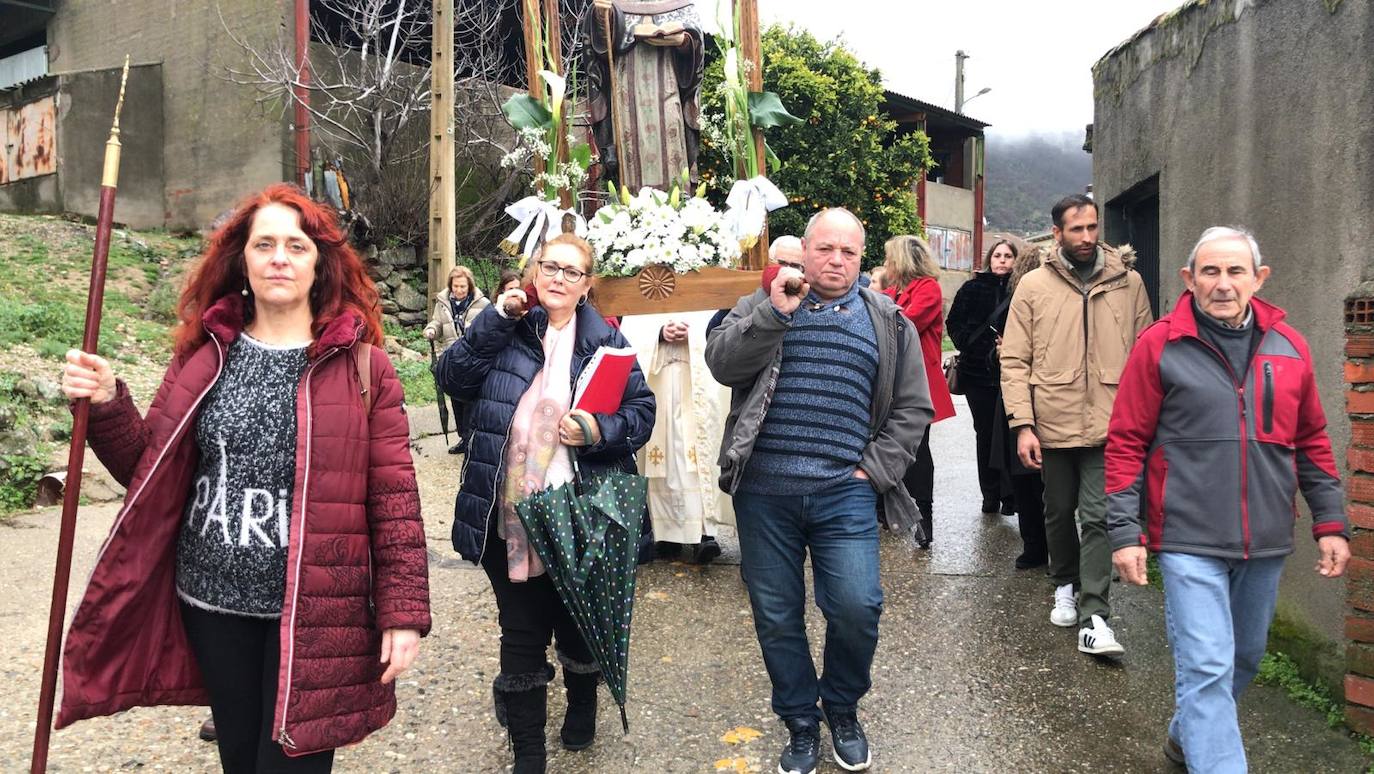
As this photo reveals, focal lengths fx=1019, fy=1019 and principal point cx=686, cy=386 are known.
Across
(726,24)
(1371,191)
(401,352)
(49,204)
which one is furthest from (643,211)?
(49,204)

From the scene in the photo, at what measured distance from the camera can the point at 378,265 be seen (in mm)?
16703

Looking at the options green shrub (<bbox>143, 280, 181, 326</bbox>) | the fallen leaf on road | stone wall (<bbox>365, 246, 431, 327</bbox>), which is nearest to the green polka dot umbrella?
the fallen leaf on road

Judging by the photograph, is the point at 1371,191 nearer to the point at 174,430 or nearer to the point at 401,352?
the point at 174,430

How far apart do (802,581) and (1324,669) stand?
2167 mm

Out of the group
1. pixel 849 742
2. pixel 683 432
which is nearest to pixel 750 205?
pixel 683 432

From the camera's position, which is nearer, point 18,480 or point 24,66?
point 18,480

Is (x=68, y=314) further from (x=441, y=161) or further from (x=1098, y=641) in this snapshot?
(x=1098, y=641)

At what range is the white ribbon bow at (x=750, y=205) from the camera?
5871 mm

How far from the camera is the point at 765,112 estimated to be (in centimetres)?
612

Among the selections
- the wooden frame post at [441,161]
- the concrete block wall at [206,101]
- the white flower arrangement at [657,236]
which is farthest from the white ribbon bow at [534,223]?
the concrete block wall at [206,101]

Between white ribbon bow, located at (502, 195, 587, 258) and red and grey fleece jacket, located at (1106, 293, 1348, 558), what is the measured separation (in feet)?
11.4

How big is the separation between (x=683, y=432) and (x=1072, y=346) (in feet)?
7.07

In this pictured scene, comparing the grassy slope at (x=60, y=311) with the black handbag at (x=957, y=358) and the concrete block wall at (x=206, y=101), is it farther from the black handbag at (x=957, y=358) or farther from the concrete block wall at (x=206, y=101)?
the black handbag at (x=957, y=358)

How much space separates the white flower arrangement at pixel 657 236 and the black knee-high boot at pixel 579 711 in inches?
94.4
